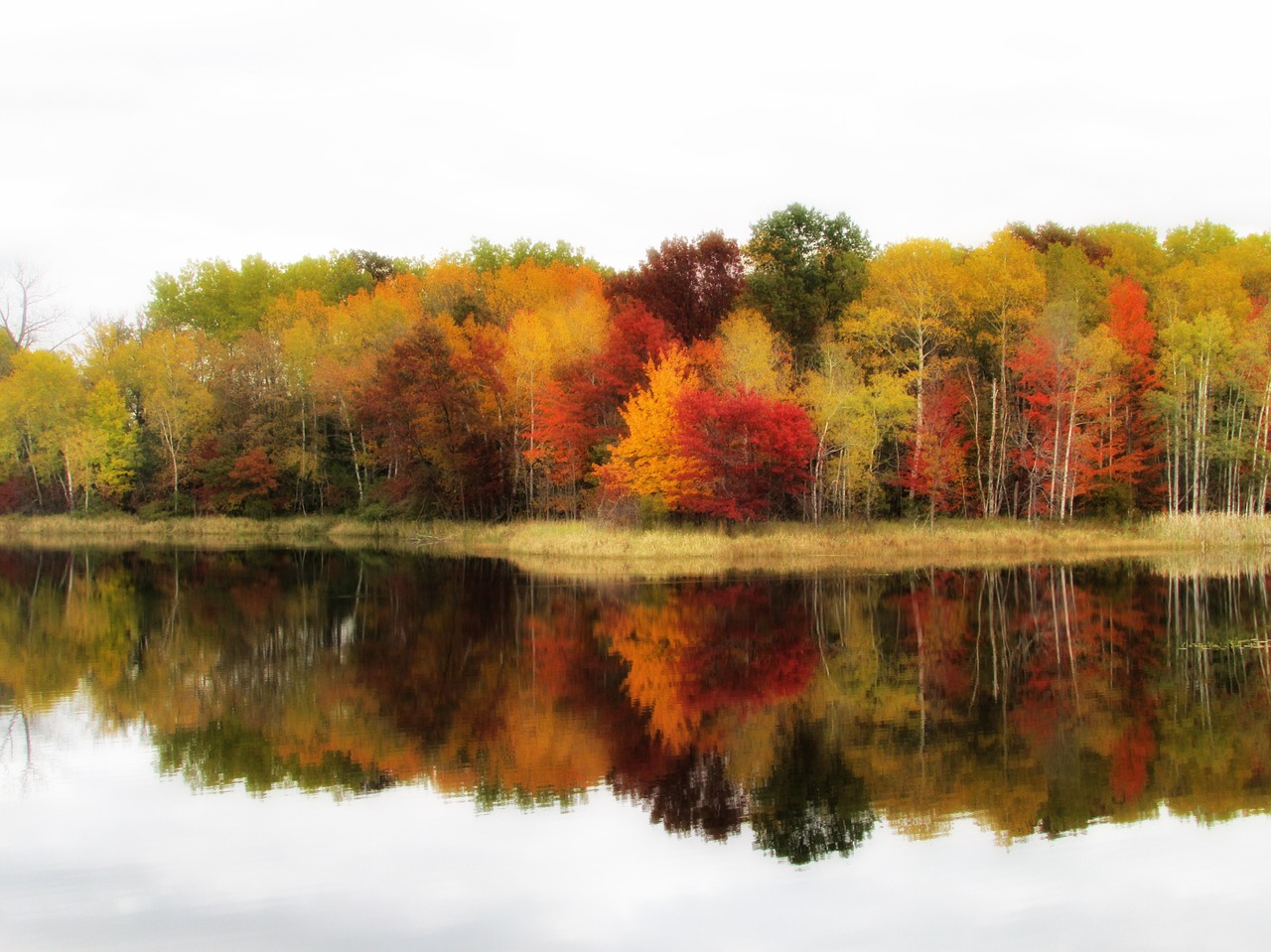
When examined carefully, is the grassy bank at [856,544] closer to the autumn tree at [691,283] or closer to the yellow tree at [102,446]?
the autumn tree at [691,283]

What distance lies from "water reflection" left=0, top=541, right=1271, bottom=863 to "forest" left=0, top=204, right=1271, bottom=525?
11590 mm

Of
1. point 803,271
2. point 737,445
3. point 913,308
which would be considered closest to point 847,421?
point 737,445

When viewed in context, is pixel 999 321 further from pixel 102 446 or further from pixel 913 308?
pixel 102 446

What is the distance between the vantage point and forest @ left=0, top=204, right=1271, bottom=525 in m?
39.9

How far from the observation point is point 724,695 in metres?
16.2

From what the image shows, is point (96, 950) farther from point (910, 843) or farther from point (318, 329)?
point (318, 329)

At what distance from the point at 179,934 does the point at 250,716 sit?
23.7 feet

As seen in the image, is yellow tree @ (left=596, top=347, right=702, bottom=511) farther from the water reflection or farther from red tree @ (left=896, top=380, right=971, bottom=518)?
red tree @ (left=896, top=380, right=971, bottom=518)

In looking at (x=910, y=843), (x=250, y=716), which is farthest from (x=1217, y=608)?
(x=250, y=716)

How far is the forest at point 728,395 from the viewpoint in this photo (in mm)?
Answer: 39906

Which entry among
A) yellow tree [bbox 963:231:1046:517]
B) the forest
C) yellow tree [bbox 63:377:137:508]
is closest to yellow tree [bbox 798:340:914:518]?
the forest

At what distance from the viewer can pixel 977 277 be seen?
4372 cm

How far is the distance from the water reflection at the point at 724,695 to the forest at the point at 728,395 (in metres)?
11.6

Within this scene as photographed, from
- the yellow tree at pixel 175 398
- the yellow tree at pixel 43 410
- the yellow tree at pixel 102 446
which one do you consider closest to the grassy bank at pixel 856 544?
the yellow tree at pixel 175 398
